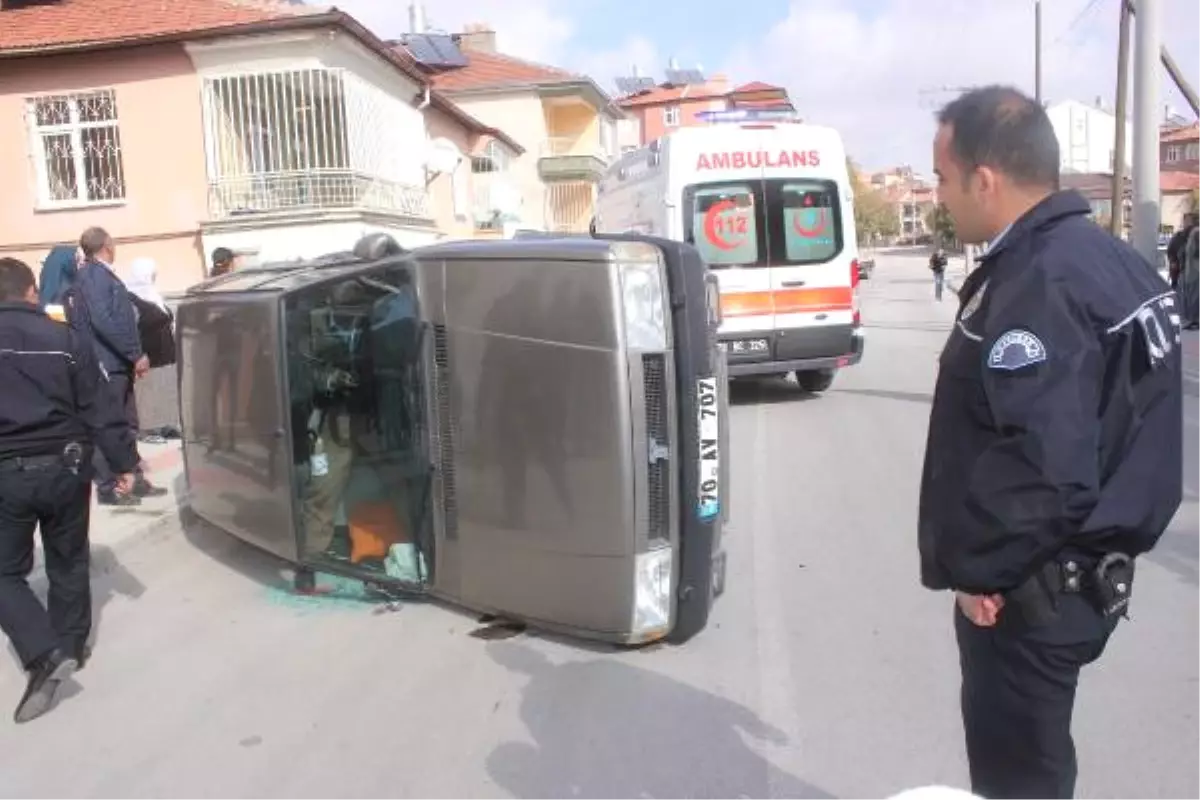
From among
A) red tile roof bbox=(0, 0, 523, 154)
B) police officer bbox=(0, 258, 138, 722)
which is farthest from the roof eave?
police officer bbox=(0, 258, 138, 722)

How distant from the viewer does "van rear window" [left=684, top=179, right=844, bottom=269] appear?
1064 cm

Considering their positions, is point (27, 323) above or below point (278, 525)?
above

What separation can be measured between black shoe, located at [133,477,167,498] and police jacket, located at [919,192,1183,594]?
21.7ft

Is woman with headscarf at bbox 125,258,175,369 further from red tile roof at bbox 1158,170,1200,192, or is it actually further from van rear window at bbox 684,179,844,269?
red tile roof at bbox 1158,170,1200,192

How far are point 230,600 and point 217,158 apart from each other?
13.0 m

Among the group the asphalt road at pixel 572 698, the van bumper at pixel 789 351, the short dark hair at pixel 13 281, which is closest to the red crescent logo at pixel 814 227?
the van bumper at pixel 789 351

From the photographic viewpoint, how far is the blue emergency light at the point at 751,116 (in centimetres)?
1115

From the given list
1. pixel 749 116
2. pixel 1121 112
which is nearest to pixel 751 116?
pixel 749 116

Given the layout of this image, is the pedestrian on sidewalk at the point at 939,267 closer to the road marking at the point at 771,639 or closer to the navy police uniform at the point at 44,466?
the road marking at the point at 771,639

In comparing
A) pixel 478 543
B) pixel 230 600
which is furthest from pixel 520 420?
pixel 230 600

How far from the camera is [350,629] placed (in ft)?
15.8

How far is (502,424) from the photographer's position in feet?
13.8

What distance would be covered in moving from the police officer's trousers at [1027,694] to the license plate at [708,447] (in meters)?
2.00

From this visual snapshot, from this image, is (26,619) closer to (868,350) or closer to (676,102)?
(868,350)
